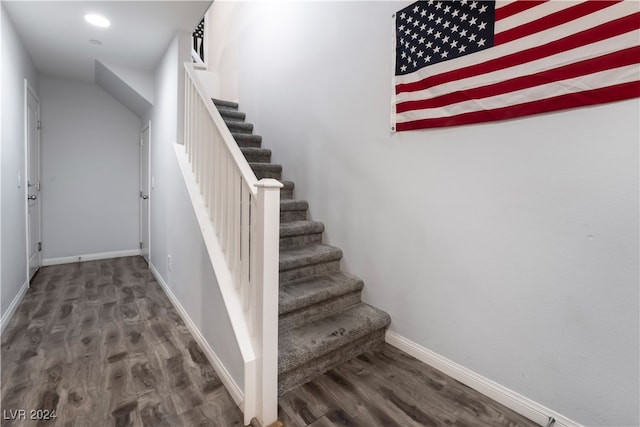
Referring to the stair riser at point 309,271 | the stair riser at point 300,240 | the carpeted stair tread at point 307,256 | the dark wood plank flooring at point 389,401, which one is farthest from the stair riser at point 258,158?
the dark wood plank flooring at point 389,401

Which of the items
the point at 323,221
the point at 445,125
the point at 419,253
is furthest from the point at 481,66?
the point at 323,221

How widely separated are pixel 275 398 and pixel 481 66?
6.62 ft

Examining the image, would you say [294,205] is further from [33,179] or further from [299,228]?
[33,179]

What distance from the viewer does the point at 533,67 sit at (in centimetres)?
149

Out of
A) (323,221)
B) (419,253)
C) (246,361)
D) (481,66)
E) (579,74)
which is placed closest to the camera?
(579,74)

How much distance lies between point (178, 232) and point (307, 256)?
122 centimetres

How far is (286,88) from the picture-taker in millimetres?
3234

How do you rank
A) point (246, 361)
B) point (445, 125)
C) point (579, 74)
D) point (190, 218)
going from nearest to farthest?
point (579, 74), point (246, 361), point (445, 125), point (190, 218)

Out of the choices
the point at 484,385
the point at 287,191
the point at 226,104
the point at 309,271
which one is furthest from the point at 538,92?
the point at 226,104

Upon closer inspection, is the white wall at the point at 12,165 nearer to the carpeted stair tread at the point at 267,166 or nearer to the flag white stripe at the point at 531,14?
the carpeted stair tread at the point at 267,166

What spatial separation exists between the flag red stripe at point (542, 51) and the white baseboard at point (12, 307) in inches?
137

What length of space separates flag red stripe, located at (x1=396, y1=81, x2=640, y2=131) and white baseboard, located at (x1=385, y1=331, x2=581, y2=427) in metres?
1.42

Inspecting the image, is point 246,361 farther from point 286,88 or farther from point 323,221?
point 286,88

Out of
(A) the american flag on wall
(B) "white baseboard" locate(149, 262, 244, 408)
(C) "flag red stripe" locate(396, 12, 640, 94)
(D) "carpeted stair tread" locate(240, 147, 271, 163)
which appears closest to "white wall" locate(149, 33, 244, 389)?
(B) "white baseboard" locate(149, 262, 244, 408)
